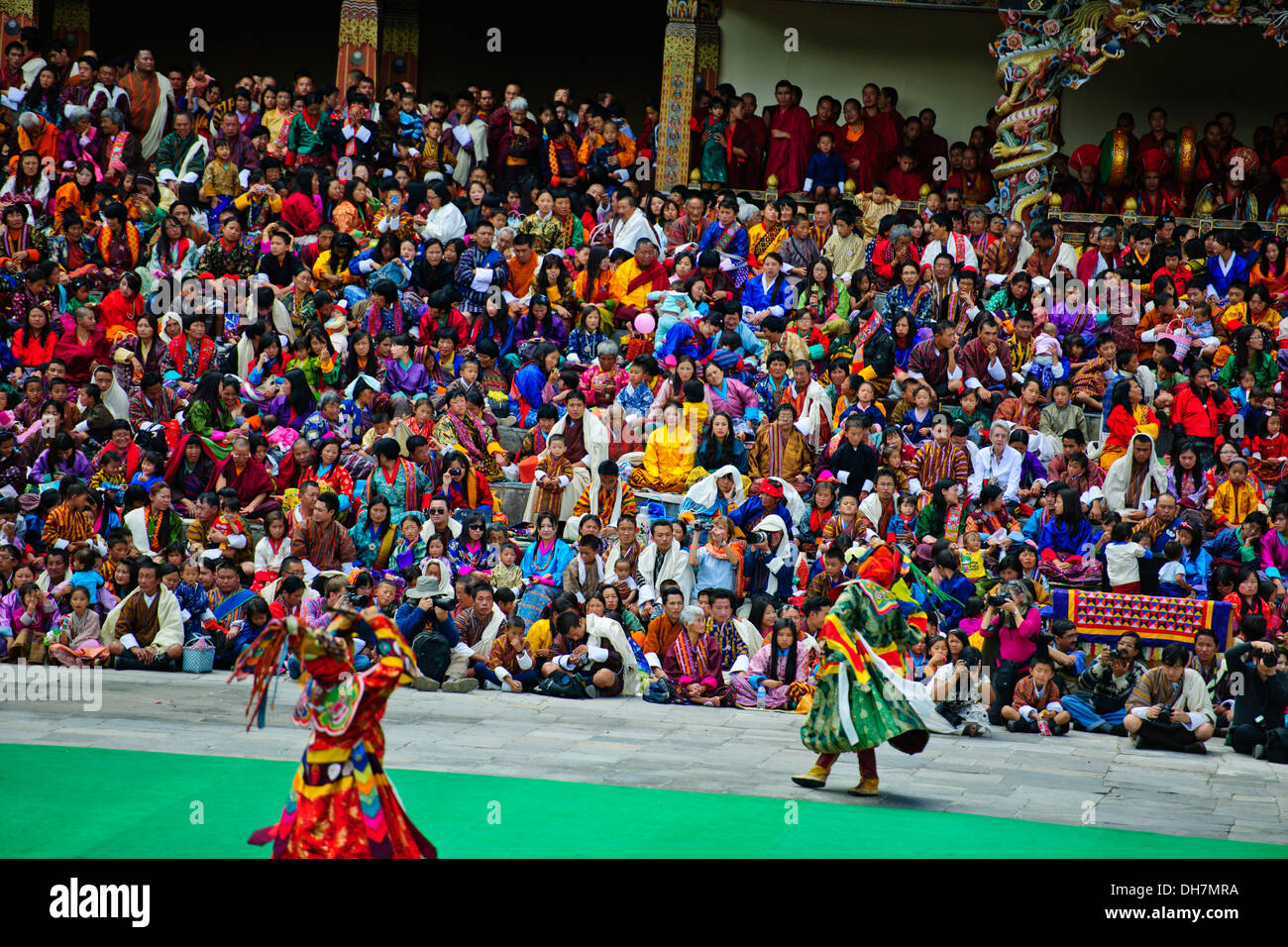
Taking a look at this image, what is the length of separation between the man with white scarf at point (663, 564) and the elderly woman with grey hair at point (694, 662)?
0.79 meters

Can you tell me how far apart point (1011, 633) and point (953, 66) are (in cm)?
1063

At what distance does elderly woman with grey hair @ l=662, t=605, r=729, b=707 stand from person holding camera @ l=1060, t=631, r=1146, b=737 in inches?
97.6

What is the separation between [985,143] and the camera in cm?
1808

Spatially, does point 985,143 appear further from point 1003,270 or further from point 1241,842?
point 1241,842

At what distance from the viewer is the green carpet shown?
6.92 m

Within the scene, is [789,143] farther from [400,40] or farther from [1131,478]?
[1131,478]

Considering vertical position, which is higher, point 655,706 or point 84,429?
point 84,429

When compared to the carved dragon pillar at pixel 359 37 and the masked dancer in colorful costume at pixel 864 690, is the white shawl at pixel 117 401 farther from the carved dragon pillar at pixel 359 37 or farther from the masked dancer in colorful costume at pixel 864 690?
the masked dancer in colorful costume at pixel 864 690

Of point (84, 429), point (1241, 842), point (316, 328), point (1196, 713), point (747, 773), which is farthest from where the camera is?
point (316, 328)

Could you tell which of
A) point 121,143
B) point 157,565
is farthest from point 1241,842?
point 121,143

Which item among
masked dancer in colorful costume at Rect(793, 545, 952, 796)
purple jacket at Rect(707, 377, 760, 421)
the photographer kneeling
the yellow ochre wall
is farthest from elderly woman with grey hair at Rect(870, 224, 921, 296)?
masked dancer in colorful costume at Rect(793, 545, 952, 796)

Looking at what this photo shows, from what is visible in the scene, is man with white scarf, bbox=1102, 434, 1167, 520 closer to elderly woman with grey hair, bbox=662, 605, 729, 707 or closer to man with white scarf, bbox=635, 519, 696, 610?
man with white scarf, bbox=635, 519, 696, 610

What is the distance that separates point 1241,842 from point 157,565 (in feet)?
25.8

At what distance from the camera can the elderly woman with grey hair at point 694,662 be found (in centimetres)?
1104
